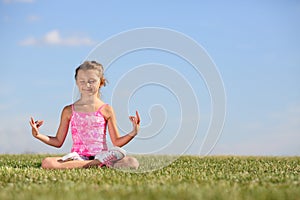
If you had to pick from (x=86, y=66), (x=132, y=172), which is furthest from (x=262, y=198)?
(x=86, y=66)

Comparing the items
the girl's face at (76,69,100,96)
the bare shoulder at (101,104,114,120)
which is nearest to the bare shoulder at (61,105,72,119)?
the girl's face at (76,69,100,96)

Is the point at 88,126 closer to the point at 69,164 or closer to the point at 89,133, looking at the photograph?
the point at 89,133

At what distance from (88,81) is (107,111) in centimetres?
69

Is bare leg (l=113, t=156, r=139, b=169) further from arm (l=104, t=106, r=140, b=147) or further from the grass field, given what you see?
the grass field

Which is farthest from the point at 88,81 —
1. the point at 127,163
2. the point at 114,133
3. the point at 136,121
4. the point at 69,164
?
the point at 127,163

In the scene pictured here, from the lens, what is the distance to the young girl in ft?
27.7

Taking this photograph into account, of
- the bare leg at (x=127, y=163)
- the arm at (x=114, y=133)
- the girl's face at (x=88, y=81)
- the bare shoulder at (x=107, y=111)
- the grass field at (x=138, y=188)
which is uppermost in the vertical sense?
the girl's face at (x=88, y=81)

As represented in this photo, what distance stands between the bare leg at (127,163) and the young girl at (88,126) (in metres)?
0.03

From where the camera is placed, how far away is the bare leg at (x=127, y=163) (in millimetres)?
8258

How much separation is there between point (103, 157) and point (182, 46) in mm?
2410

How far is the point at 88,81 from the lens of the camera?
8.62 metres

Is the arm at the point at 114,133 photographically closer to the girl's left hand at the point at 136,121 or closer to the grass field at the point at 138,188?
the girl's left hand at the point at 136,121

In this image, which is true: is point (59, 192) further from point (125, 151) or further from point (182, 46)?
point (182, 46)

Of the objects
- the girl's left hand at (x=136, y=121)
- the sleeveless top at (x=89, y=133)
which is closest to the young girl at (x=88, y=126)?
the sleeveless top at (x=89, y=133)
